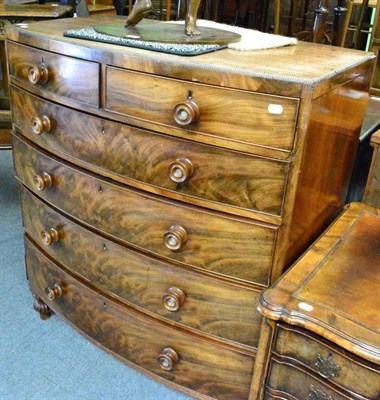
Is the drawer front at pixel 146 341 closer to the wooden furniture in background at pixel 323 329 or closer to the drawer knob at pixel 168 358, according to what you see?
the drawer knob at pixel 168 358

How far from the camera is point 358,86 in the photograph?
114cm

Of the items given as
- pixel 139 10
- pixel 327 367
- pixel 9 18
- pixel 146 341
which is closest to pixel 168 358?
pixel 146 341

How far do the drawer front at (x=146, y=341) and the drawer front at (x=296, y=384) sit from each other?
7.6 inches

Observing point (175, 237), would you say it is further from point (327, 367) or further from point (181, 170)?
point (327, 367)

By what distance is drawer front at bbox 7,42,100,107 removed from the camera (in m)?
1.13

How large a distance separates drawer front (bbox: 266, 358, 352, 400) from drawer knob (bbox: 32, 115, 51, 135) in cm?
78

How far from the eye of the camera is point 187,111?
98 cm

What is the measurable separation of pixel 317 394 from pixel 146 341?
0.53 m

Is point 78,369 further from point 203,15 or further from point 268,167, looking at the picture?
point 203,15

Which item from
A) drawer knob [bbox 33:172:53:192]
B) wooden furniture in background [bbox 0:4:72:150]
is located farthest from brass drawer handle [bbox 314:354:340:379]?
wooden furniture in background [bbox 0:4:72:150]

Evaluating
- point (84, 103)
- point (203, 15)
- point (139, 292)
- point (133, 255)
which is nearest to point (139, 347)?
point (139, 292)

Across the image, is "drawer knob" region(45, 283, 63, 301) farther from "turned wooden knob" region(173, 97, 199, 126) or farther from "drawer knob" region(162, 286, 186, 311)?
"turned wooden knob" region(173, 97, 199, 126)

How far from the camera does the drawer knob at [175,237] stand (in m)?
1.11

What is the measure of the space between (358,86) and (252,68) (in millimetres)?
335
